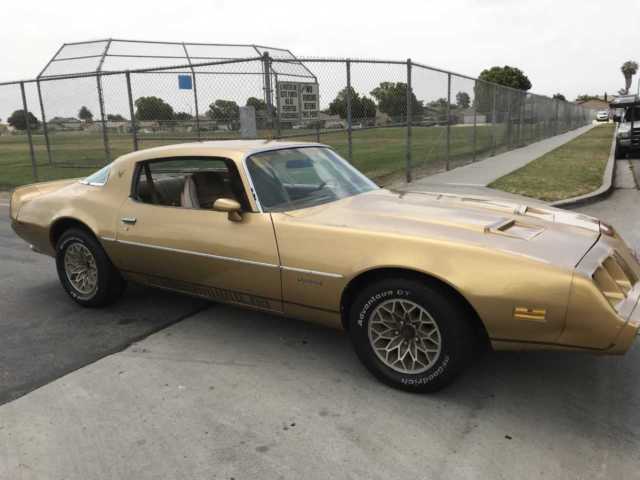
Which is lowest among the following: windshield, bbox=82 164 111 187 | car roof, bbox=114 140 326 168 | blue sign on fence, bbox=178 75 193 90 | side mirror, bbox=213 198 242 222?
side mirror, bbox=213 198 242 222

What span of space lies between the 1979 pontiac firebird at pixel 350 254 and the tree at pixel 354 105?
20.7ft

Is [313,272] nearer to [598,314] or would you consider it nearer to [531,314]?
[531,314]

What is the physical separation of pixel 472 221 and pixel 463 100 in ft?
42.6

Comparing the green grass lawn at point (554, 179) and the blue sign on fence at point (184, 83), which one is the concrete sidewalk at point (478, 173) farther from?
the blue sign on fence at point (184, 83)

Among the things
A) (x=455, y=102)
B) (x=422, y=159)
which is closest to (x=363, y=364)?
(x=422, y=159)

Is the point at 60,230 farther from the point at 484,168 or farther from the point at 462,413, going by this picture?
the point at 484,168

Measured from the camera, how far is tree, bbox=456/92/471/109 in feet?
48.4

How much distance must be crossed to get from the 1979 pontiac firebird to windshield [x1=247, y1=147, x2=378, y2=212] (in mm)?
12

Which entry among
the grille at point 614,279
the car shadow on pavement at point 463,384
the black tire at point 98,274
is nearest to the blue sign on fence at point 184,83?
the black tire at point 98,274

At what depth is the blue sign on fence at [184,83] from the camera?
38.8 ft

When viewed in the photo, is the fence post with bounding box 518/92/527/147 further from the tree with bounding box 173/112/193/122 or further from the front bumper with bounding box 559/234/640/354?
the front bumper with bounding box 559/234/640/354

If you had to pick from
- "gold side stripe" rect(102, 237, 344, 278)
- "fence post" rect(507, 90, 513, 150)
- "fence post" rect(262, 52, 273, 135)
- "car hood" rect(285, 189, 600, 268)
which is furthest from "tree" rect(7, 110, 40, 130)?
"fence post" rect(507, 90, 513, 150)

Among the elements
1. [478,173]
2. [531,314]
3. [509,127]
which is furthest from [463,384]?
[509,127]

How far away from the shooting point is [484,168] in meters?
14.2
